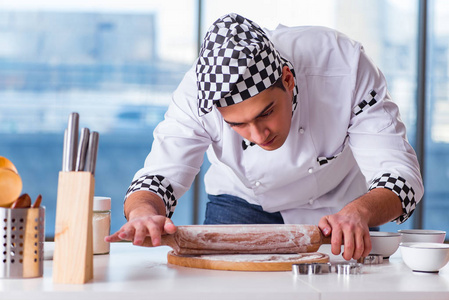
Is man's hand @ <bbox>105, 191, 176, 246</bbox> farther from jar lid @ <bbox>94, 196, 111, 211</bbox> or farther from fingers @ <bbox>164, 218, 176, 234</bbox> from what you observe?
jar lid @ <bbox>94, 196, 111, 211</bbox>

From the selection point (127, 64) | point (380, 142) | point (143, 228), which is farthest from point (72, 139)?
point (127, 64)

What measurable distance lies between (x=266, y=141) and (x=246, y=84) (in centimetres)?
20

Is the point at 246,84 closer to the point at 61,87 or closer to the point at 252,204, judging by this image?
the point at 252,204

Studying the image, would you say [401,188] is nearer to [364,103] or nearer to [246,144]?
[364,103]

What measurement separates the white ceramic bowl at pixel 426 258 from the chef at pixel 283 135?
0.18m

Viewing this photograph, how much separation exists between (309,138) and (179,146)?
399mm

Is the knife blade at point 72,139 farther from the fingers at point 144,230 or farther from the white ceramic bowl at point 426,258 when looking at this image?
the white ceramic bowl at point 426,258

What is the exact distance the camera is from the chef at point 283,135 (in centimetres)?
160

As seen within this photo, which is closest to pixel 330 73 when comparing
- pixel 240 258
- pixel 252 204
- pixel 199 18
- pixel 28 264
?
pixel 252 204

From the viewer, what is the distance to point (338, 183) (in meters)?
2.10

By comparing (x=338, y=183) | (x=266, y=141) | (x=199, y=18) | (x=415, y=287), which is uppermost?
(x=199, y=18)

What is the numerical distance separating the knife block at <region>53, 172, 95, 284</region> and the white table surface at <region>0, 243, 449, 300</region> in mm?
40

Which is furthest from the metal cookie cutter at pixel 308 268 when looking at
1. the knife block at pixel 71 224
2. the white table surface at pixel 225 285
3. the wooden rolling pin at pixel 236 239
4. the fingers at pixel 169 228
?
the knife block at pixel 71 224

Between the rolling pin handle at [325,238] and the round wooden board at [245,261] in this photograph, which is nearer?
the round wooden board at [245,261]
